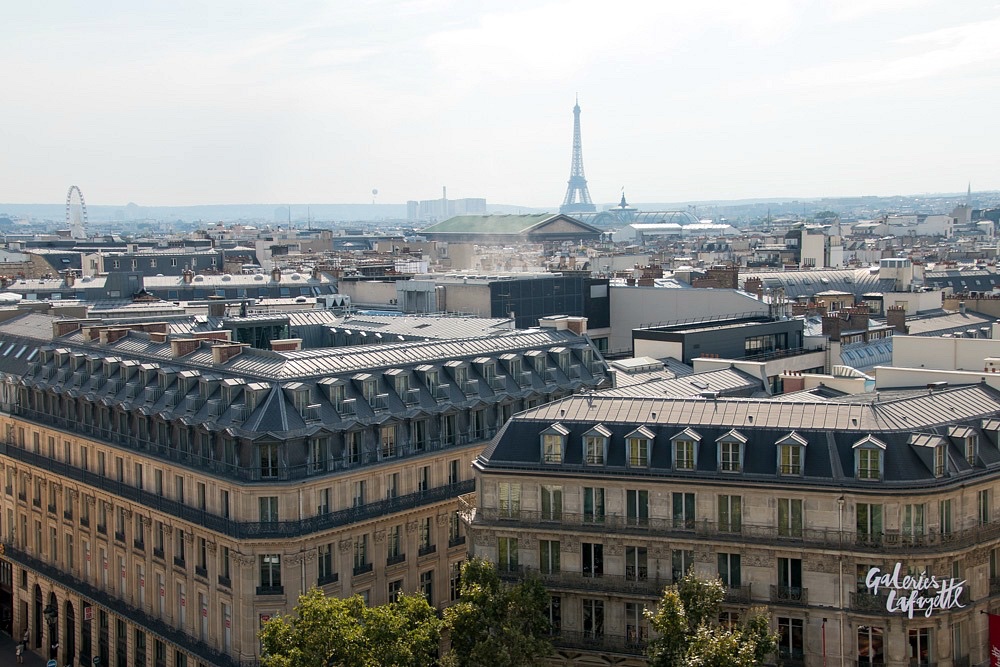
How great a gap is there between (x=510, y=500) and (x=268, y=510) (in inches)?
448

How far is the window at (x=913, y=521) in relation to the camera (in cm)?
4644

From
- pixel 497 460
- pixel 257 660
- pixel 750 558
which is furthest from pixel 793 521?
pixel 257 660

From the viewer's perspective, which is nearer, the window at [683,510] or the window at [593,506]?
the window at [683,510]

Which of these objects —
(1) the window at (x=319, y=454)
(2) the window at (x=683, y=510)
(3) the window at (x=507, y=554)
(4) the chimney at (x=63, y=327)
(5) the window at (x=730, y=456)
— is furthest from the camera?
(4) the chimney at (x=63, y=327)

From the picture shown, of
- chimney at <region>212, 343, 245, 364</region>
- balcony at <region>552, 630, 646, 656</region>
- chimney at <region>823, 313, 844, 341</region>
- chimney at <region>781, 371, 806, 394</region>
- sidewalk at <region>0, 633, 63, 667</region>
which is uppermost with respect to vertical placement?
chimney at <region>212, 343, 245, 364</region>

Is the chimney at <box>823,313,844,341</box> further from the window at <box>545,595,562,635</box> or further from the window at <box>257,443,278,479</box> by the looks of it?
the window at <box>257,443,278,479</box>

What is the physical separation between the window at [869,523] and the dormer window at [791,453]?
270 centimetres

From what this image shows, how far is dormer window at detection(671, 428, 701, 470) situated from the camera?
163 feet

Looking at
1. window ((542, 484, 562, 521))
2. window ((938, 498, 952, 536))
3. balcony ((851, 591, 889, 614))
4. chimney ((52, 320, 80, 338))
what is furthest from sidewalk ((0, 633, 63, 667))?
window ((938, 498, 952, 536))

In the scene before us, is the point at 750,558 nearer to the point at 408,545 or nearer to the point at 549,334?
the point at 408,545

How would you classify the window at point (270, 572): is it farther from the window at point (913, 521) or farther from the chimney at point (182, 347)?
the window at point (913, 521)

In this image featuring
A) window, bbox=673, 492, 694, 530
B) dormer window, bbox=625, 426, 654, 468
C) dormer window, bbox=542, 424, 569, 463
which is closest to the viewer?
window, bbox=673, 492, 694, 530

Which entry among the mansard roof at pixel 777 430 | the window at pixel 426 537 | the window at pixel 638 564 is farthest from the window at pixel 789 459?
the window at pixel 426 537

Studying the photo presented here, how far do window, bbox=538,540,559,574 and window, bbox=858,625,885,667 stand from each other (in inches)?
472
